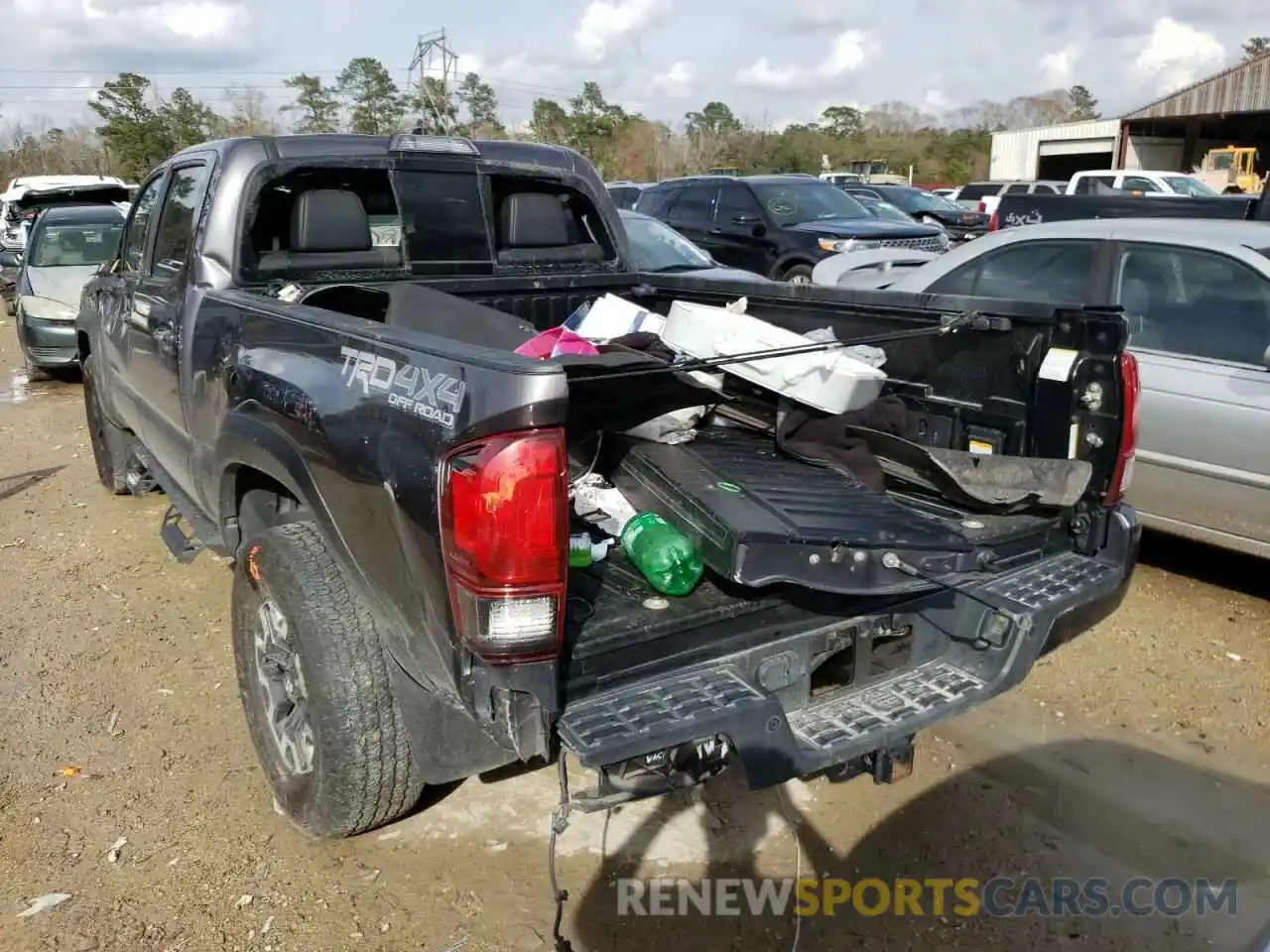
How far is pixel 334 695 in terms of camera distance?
8.99ft

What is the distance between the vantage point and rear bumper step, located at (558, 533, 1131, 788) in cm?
225

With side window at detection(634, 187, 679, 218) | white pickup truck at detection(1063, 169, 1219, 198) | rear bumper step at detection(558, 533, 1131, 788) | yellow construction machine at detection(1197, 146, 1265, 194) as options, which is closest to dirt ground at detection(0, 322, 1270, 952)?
rear bumper step at detection(558, 533, 1131, 788)

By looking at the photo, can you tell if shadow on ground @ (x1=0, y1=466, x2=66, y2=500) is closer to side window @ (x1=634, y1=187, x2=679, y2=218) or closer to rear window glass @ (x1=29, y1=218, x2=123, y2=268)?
rear window glass @ (x1=29, y1=218, x2=123, y2=268)

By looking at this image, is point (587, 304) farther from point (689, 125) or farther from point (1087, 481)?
point (689, 125)

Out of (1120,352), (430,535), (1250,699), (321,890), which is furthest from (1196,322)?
(321,890)

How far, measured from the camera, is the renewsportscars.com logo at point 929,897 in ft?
9.54

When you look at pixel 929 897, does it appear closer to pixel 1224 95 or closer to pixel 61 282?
pixel 61 282

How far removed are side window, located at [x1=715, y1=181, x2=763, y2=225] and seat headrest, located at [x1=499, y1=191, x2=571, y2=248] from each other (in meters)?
8.22

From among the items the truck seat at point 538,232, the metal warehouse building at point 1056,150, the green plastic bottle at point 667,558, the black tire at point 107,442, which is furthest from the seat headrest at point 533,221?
the metal warehouse building at point 1056,150

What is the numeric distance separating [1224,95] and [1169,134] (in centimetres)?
489

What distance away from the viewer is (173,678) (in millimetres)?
4289

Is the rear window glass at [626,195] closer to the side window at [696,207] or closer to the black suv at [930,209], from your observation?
the side window at [696,207]

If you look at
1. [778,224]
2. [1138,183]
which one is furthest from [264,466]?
[1138,183]

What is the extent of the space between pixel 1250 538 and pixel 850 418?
2306 mm
